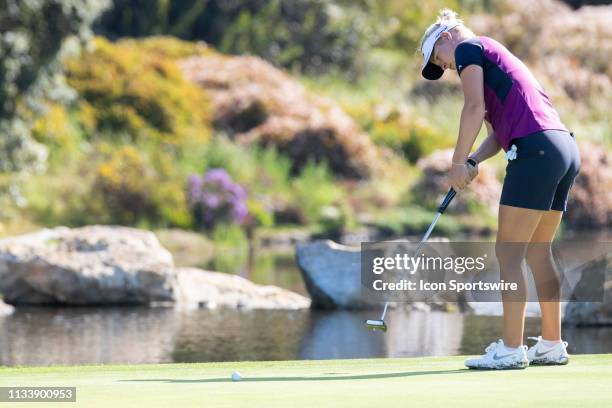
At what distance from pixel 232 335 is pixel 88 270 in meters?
3.41

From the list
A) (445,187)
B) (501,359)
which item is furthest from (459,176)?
(445,187)

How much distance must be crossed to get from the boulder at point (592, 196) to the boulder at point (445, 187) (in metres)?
1.80

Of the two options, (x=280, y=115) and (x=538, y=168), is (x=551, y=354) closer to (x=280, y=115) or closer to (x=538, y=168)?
(x=538, y=168)

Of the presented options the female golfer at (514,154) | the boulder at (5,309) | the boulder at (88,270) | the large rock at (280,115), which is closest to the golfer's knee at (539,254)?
the female golfer at (514,154)

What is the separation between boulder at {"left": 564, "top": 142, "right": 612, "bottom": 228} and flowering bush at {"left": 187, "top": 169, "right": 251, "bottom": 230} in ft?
25.2

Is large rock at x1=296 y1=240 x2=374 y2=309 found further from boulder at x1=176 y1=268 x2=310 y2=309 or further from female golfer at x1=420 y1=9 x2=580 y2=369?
female golfer at x1=420 y1=9 x2=580 y2=369

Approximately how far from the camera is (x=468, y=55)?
7.30m

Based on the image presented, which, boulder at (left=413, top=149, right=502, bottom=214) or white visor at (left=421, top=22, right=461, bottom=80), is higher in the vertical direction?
boulder at (left=413, top=149, right=502, bottom=214)

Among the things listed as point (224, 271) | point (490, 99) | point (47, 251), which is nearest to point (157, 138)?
point (224, 271)

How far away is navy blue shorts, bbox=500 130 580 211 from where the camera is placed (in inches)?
284

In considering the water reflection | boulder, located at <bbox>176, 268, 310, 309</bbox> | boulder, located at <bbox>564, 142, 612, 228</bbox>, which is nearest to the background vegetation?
boulder, located at <bbox>564, 142, 612, 228</bbox>

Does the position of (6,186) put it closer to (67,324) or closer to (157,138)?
(157,138)

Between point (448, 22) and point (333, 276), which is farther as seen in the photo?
point (333, 276)

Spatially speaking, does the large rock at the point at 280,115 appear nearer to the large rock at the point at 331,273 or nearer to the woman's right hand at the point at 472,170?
the large rock at the point at 331,273
